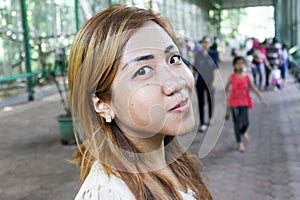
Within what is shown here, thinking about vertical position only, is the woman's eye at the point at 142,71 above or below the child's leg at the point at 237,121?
above

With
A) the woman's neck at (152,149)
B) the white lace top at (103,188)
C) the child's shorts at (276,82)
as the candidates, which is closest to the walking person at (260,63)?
the child's shorts at (276,82)

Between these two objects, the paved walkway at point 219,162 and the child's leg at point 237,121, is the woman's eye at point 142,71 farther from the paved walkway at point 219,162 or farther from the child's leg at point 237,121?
the child's leg at point 237,121

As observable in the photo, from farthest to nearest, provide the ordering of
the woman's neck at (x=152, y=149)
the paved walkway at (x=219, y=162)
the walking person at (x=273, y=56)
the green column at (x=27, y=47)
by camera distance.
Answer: the walking person at (x=273, y=56) < the green column at (x=27, y=47) < the paved walkway at (x=219, y=162) < the woman's neck at (x=152, y=149)

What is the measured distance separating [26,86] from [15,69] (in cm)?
54

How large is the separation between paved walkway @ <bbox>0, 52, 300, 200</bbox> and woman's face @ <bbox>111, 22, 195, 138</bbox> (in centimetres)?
202

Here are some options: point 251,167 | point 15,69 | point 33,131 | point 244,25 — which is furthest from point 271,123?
point 244,25

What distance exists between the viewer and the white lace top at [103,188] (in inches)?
28.6

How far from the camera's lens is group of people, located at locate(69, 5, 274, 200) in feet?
2.32

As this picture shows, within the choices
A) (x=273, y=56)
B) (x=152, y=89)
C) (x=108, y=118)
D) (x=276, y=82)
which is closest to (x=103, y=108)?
(x=108, y=118)

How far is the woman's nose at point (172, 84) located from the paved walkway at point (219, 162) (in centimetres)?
205

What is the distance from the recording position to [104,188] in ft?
2.42

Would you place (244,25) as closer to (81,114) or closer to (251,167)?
(251,167)

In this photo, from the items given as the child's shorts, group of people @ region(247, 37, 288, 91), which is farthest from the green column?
the child's shorts

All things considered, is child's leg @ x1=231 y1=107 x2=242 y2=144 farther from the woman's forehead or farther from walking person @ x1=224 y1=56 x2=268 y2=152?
the woman's forehead
